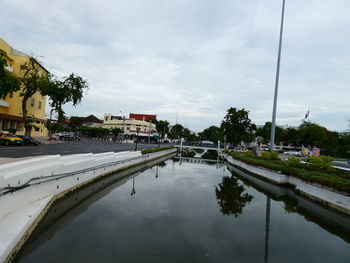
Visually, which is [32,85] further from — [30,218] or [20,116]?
[30,218]

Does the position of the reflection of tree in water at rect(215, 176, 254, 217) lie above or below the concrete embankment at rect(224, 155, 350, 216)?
below

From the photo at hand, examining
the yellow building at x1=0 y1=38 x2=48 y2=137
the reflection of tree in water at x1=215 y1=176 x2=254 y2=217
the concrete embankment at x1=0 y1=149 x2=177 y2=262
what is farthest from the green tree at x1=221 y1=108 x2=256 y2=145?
the yellow building at x1=0 y1=38 x2=48 y2=137

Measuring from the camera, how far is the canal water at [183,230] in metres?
6.51

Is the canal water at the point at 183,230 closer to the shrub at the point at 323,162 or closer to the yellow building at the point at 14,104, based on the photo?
the shrub at the point at 323,162

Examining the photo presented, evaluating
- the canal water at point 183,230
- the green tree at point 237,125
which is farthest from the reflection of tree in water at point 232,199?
the green tree at point 237,125

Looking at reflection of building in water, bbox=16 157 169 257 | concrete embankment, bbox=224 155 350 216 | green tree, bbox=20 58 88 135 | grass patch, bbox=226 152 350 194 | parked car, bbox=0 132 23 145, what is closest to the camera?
reflection of building in water, bbox=16 157 169 257

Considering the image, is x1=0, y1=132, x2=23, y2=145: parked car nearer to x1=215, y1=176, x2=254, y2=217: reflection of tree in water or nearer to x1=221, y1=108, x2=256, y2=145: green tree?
x1=215, y1=176, x2=254, y2=217: reflection of tree in water

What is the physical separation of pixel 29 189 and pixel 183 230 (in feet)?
21.2

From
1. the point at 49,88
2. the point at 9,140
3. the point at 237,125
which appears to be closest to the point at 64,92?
the point at 49,88

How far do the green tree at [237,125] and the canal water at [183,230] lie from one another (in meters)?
25.6

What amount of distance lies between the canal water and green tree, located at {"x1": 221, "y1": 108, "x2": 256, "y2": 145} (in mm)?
25599

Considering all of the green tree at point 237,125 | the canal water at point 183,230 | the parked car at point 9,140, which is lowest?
the canal water at point 183,230

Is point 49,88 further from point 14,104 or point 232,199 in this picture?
point 232,199

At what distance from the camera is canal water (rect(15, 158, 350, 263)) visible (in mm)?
6512
